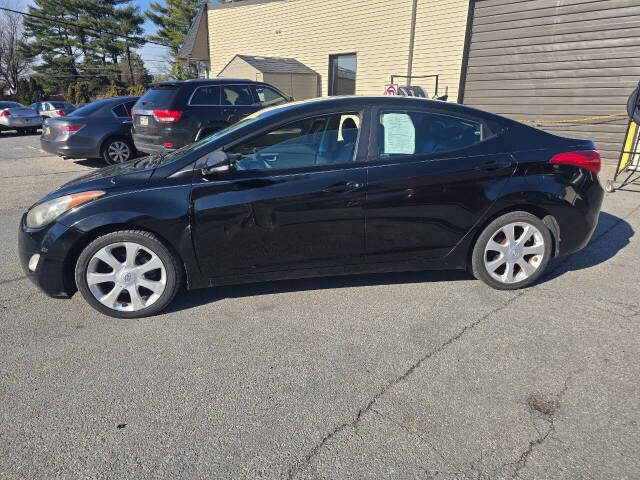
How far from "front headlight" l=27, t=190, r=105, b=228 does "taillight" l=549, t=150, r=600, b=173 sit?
3.51m

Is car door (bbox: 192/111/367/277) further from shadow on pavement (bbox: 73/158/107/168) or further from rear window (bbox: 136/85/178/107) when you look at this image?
shadow on pavement (bbox: 73/158/107/168)

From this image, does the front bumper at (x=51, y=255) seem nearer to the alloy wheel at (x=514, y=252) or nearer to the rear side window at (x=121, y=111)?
the alloy wheel at (x=514, y=252)

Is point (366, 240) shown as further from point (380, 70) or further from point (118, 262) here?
point (380, 70)

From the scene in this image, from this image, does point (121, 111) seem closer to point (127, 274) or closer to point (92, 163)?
point (92, 163)

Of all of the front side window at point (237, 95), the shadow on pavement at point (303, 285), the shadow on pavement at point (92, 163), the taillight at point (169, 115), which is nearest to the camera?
the shadow on pavement at point (303, 285)

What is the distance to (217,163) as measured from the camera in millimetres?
2895

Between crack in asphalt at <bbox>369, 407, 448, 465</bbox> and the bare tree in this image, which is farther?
the bare tree

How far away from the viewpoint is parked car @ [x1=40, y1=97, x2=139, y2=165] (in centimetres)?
870

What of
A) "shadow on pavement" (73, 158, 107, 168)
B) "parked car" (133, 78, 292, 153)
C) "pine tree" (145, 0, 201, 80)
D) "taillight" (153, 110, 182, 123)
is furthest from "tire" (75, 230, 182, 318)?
"pine tree" (145, 0, 201, 80)

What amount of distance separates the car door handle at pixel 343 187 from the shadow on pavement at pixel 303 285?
35.9 inches

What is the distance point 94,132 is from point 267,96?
367 centimetres

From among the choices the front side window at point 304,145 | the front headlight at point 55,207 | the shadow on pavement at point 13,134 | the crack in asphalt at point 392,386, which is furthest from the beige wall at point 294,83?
the crack in asphalt at point 392,386

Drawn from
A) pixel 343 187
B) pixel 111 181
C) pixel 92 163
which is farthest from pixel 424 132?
pixel 92 163

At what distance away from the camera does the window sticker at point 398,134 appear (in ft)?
10.7
